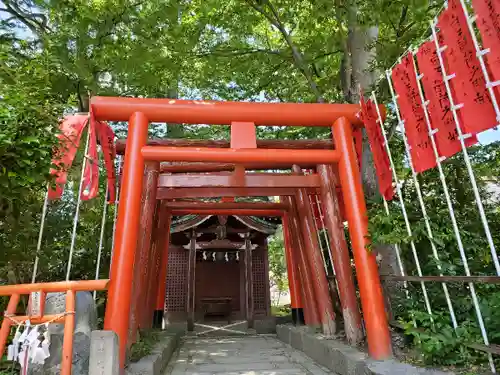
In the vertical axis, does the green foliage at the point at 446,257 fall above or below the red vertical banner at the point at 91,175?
below

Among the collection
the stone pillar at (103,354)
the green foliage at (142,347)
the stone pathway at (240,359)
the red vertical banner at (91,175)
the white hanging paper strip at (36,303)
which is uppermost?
the red vertical banner at (91,175)

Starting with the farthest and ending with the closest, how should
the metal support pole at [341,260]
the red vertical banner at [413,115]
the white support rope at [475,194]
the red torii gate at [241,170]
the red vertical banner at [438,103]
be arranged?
the metal support pole at [341,260], the red torii gate at [241,170], the red vertical banner at [413,115], the red vertical banner at [438,103], the white support rope at [475,194]

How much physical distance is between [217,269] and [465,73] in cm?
1182

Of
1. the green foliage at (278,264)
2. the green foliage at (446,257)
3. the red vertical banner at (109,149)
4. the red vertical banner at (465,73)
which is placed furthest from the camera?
the green foliage at (278,264)

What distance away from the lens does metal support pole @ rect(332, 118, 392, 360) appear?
444cm

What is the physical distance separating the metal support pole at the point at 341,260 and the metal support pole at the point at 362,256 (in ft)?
3.20

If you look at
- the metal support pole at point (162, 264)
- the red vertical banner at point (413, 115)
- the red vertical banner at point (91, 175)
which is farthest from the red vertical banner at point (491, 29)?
the metal support pole at point (162, 264)

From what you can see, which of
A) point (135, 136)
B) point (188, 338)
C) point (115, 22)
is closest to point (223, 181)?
point (135, 136)

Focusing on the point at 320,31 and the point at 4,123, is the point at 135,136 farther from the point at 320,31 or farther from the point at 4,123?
the point at 320,31

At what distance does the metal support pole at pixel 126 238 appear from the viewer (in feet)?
14.6

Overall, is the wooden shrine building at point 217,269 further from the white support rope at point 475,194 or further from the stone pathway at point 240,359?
the white support rope at point 475,194

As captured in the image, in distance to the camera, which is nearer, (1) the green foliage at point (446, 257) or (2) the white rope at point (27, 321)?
(2) the white rope at point (27, 321)

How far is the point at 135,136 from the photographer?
17.2 feet

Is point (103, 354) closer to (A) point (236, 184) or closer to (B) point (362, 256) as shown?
(B) point (362, 256)
